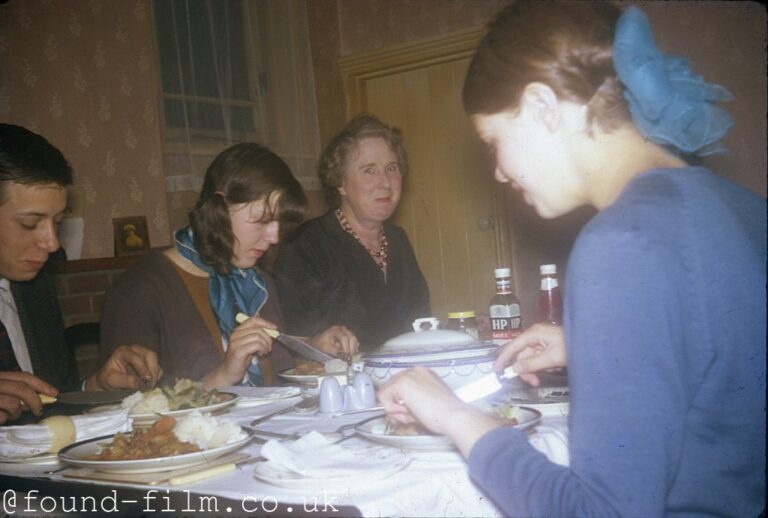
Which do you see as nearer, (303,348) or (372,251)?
(303,348)

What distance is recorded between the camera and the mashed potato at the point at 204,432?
1014 mm

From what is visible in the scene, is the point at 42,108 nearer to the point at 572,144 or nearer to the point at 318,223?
the point at 318,223

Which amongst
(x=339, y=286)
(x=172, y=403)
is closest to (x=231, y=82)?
(x=339, y=286)

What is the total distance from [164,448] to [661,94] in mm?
772

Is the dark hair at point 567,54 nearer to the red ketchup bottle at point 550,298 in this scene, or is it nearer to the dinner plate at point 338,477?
the dinner plate at point 338,477

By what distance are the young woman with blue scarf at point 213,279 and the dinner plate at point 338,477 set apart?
1.01 m

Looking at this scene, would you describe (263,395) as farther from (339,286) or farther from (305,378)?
(339,286)

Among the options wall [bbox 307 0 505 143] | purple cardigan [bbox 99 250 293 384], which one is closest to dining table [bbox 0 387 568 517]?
purple cardigan [bbox 99 250 293 384]

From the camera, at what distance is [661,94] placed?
0.78 m

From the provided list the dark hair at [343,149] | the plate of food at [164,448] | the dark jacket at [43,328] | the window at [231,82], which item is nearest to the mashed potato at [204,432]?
the plate of food at [164,448]

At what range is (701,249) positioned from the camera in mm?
713

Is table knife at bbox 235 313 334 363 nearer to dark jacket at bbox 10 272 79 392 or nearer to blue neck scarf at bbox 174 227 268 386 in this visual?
blue neck scarf at bbox 174 227 268 386

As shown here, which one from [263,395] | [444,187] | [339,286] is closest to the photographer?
[263,395]

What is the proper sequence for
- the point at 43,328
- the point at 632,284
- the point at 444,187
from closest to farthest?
the point at 632,284
the point at 43,328
the point at 444,187
